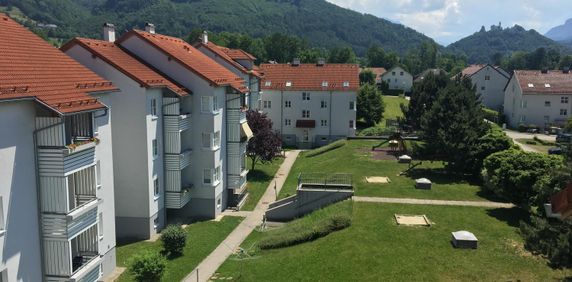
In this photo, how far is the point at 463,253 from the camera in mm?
26594

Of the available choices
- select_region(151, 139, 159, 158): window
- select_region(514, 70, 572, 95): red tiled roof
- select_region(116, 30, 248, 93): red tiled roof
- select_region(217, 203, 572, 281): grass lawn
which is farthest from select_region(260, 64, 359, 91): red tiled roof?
select_region(151, 139, 159, 158): window

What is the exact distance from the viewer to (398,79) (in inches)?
5684

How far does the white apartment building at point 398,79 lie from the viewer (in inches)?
5659

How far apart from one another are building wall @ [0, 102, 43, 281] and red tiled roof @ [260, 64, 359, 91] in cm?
5451

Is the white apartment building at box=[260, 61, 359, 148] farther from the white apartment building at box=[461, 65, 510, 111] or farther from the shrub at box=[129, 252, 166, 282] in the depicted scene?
the shrub at box=[129, 252, 166, 282]

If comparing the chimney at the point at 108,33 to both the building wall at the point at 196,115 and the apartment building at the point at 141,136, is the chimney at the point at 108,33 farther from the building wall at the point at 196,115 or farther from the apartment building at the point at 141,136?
the building wall at the point at 196,115

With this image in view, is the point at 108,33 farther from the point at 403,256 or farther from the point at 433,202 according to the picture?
the point at 433,202

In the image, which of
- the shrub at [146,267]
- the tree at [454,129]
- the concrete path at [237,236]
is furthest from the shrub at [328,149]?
the shrub at [146,267]

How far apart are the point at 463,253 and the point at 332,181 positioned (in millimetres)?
14968

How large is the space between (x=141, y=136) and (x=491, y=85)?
296ft

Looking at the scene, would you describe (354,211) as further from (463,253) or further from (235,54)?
(235,54)

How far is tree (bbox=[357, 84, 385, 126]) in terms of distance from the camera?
79.9 m

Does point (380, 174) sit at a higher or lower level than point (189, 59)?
lower

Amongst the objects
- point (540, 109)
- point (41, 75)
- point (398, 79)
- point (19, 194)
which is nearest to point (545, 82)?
point (540, 109)
